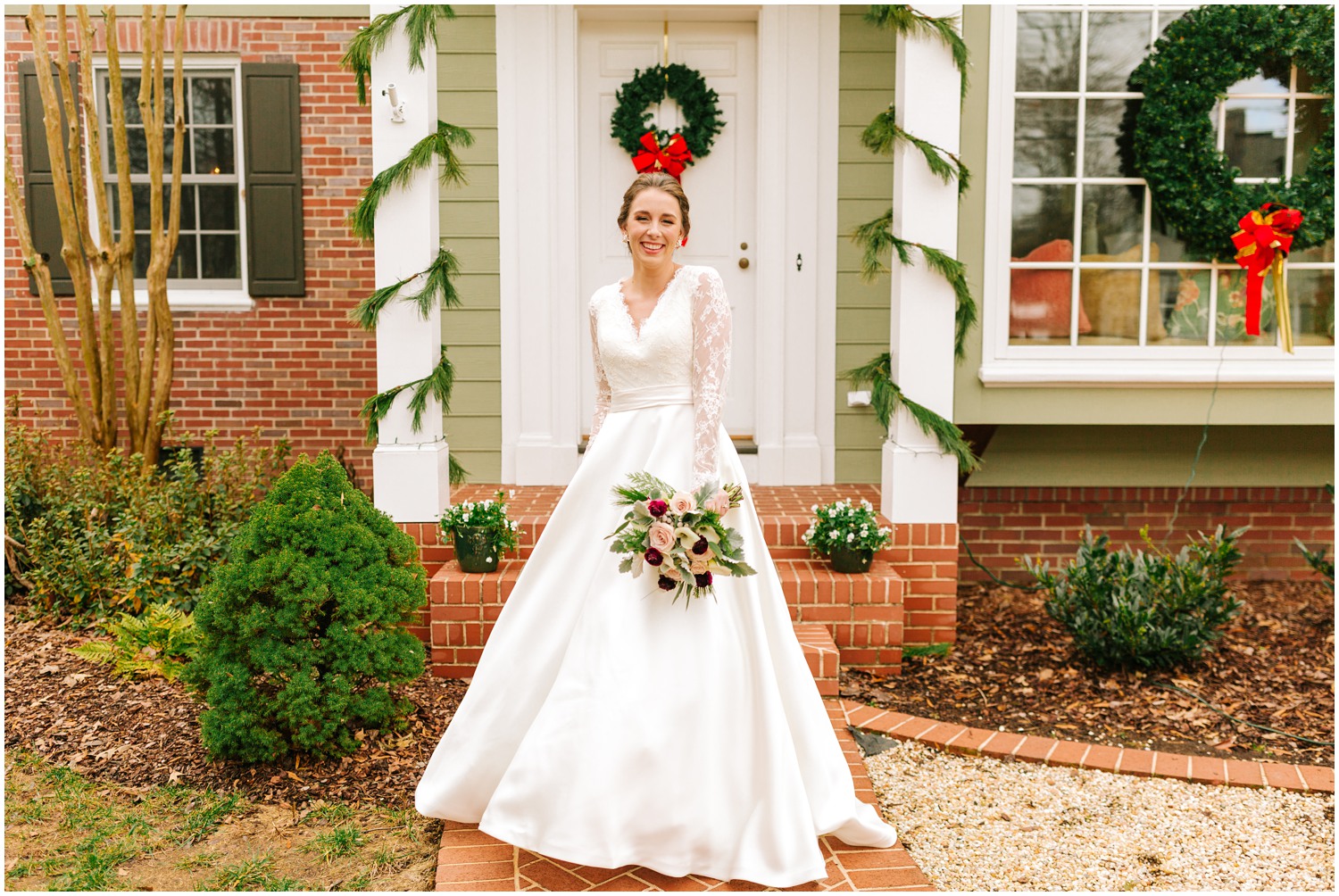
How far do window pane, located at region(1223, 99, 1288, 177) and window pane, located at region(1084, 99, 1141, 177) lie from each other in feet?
1.58

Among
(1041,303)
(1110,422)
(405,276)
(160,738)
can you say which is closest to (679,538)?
(160,738)

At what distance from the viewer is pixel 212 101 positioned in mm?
7258

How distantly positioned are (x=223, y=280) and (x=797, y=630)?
5104 mm

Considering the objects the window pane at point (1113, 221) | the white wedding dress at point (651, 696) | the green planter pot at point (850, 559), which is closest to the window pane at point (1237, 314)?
the window pane at point (1113, 221)

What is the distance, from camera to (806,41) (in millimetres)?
5727

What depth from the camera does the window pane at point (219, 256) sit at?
7.41 metres

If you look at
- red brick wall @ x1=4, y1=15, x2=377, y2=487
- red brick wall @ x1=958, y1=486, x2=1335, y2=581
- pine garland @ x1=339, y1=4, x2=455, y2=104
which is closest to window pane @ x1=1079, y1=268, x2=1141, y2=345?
red brick wall @ x1=958, y1=486, x2=1335, y2=581

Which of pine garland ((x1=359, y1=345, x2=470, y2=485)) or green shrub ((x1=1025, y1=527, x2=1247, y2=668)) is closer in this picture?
green shrub ((x1=1025, y1=527, x2=1247, y2=668))

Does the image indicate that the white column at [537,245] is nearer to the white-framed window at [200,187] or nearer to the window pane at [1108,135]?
the white-framed window at [200,187]

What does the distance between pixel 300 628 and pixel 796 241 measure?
3.47m

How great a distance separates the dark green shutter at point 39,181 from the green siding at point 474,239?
3084mm

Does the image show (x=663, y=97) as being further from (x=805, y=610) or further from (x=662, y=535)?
(x=662, y=535)

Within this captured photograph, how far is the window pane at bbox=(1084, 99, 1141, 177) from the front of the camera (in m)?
5.33

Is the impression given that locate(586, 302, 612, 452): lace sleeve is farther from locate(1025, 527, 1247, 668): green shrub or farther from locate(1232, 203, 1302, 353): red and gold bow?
locate(1232, 203, 1302, 353): red and gold bow
